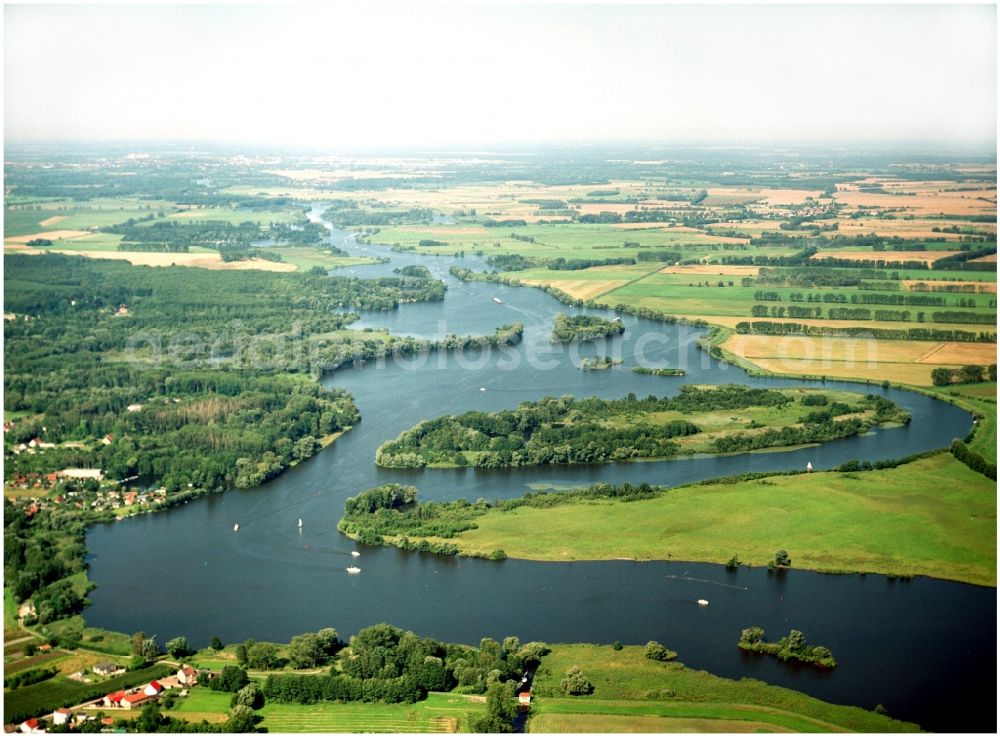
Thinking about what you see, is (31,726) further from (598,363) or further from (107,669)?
(598,363)

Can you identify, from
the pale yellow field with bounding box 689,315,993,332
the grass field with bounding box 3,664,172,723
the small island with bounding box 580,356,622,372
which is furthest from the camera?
the pale yellow field with bounding box 689,315,993,332

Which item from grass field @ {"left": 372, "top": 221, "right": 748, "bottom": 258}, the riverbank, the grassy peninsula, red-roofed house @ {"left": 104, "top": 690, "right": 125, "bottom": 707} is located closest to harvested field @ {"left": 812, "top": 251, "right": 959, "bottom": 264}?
grass field @ {"left": 372, "top": 221, "right": 748, "bottom": 258}

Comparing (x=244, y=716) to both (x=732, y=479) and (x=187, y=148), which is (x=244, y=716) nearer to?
(x=732, y=479)

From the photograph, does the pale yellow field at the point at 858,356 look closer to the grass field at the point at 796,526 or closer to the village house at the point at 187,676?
the grass field at the point at 796,526

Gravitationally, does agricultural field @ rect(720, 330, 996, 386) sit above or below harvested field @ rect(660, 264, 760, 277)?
below

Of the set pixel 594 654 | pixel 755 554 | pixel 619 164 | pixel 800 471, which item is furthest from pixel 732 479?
pixel 619 164

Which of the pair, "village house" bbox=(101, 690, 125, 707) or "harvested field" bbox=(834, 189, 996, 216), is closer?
"village house" bbox=(101, 690, 125, 707)

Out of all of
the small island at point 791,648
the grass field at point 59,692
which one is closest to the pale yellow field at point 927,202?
the small island at point 791,648

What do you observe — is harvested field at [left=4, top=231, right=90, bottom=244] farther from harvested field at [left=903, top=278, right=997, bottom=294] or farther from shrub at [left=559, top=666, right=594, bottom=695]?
shrub at [left=559, top=666, right=594, bottom=695]
